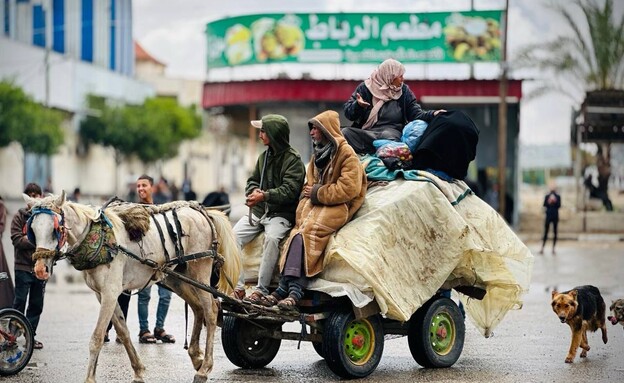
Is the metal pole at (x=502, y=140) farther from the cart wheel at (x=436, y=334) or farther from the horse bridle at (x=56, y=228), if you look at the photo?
the horse bridle at (x=56, y=228)

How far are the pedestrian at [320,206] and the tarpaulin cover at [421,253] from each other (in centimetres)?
13

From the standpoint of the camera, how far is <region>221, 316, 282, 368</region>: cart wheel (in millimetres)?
11148

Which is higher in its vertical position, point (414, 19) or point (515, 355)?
point (414, 19)

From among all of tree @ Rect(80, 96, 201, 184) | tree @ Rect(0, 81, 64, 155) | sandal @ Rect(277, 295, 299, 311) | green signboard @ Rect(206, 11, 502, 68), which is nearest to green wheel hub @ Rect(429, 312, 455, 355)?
sandal @ Rect(277, 295, 299, 311)

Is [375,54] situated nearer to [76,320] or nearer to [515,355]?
[76,320]

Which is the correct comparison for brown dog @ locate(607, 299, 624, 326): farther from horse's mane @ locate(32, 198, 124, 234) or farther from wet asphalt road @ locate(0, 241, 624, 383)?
horse's mane @ locate(32, 198, 124, 234)

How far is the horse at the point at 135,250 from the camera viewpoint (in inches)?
376

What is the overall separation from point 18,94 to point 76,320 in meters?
47.1

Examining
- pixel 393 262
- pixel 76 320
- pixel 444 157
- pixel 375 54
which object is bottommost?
pixel 76 320

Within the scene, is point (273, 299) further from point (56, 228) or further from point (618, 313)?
point (618, 313)

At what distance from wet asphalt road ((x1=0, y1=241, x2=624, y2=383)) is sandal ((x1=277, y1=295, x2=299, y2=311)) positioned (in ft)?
2.48

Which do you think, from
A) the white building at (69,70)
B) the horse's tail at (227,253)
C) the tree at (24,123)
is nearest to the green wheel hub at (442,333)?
the horse's tail at (227,253)

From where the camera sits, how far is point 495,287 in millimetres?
11820

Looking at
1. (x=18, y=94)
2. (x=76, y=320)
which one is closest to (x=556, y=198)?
(x=76, y=320)
